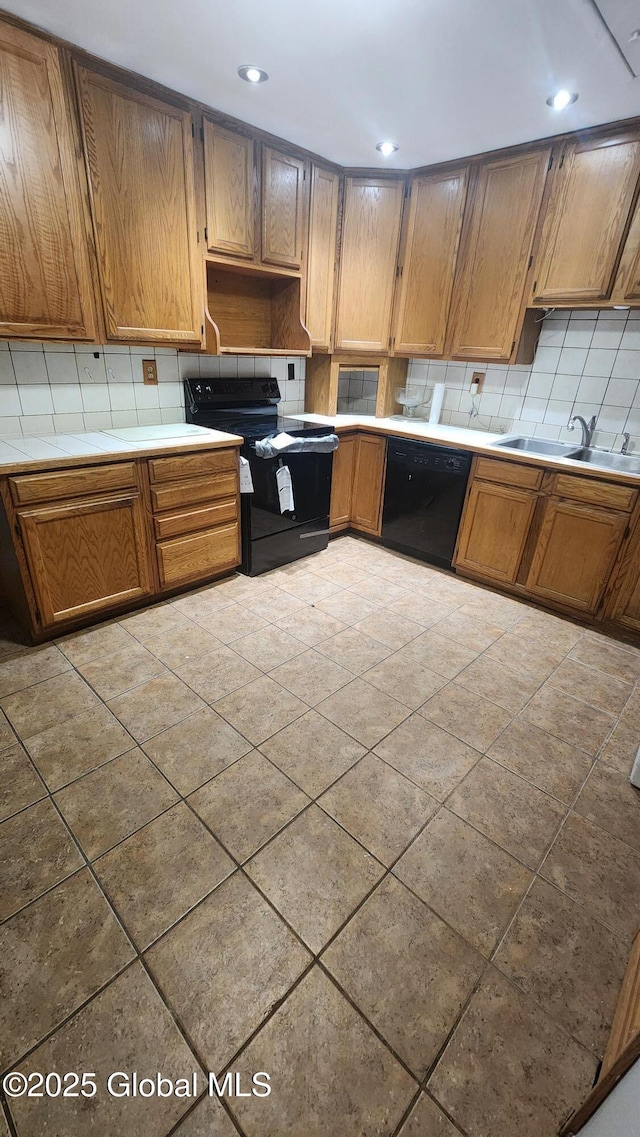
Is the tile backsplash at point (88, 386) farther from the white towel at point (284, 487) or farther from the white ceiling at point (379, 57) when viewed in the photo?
the white ceiling at point (379, 57)

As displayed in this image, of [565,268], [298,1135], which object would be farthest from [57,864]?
[565,268]

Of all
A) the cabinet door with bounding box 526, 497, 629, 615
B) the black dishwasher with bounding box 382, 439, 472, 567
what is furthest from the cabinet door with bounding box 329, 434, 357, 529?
the cabinet door with bounding box 526, 497, 629, 615

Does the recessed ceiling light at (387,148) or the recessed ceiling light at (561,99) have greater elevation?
the recessed ceiling light at (387,148)

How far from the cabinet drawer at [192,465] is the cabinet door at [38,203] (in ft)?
2.14

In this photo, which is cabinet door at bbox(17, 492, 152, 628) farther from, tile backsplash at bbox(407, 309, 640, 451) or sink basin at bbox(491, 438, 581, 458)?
tile backsplash at bbox(407, 309, 640, 451)

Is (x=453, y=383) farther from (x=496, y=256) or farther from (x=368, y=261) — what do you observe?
(x=368, y=261)

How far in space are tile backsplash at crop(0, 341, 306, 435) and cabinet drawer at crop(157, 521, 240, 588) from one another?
29.1 inches

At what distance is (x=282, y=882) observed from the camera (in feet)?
4.12

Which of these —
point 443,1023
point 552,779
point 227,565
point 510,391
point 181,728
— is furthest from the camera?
point 510,391

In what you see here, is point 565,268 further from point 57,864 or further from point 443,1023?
point 57,864

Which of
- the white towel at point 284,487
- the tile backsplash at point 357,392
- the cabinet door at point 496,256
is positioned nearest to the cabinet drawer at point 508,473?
the cabinet door at point 496,256

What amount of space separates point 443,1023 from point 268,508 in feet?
7.61

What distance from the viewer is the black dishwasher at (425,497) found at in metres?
2.89

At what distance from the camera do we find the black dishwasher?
2.89 metres
